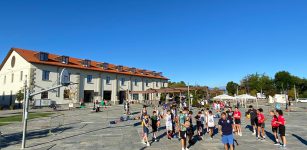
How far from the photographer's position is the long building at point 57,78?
38656mm

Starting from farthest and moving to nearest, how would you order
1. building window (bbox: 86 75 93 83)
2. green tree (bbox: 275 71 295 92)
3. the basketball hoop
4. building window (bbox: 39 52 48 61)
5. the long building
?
green tree (bbox: 275 71 295 92) < building window (bbox: 86 75 93 83) < building window (bbox: 39 52 48 61) < the long building < the basketball hoop

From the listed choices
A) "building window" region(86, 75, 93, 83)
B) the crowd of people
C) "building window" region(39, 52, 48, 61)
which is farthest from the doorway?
the crowd of people

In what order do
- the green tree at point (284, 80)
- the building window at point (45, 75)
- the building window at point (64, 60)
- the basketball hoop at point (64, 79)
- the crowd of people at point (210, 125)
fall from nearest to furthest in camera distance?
the crowd of people at point (210, 125) → the basketball hoop at point (64, 79) → the building window at point (45, 75) → the building window at point (64, 60) → the green tree at point (284, 80)

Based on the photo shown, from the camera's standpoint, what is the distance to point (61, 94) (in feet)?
134

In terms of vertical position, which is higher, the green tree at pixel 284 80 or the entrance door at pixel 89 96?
the green tree at pixel 284 80

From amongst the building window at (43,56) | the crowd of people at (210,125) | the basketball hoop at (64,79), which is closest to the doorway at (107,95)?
the building window at (43,56)

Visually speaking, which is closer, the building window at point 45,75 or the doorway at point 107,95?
the building window at point 45,75

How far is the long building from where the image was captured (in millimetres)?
38656

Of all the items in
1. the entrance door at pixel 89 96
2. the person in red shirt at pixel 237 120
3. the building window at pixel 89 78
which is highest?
the building window at pixel 89 78

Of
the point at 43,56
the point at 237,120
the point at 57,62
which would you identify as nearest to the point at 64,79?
the point at 237,120

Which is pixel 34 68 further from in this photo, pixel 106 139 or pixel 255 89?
pixel 255 89

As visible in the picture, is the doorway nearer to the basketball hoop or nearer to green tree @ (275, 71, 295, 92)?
the basketball hoop

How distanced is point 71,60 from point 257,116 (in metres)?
40.9

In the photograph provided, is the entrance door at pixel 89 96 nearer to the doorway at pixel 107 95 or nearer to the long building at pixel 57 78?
the long building at pixel 57 78
